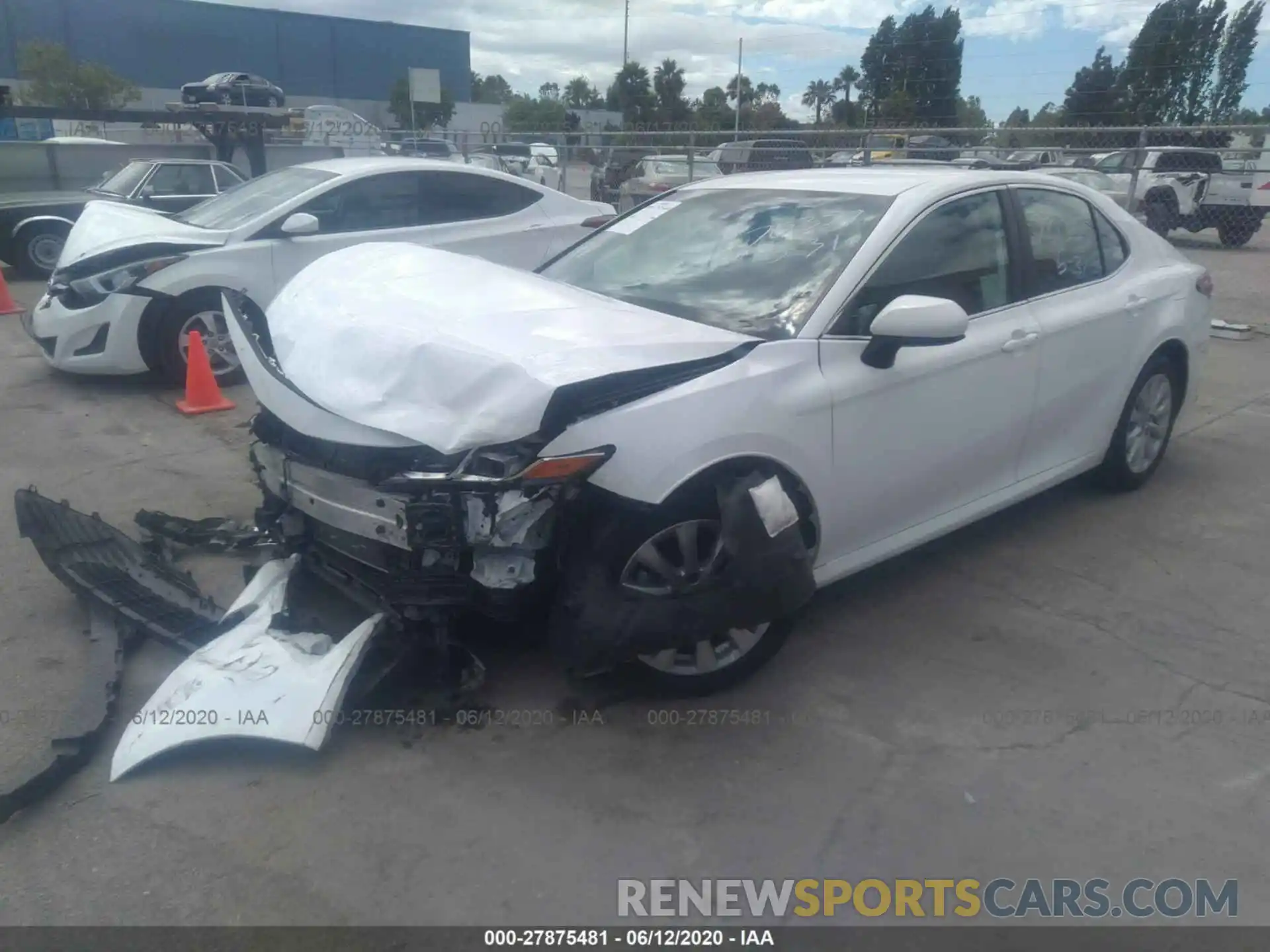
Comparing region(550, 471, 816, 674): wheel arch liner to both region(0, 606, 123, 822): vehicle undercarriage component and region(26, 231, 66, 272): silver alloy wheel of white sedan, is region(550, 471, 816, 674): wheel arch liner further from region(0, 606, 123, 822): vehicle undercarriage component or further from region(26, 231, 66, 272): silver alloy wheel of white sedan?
region(26, 231, 66, 272): silver alloy wheel of white sedan

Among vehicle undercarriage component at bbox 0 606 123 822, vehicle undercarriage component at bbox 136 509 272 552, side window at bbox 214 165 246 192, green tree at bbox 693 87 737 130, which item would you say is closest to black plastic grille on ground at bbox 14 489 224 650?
vehicle undercarriage component at bbox 0 606 123 822

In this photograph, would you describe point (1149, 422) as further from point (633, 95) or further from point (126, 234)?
point (633, 95)

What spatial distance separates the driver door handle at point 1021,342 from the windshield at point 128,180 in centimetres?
1210

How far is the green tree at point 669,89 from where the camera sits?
47125 millimetres

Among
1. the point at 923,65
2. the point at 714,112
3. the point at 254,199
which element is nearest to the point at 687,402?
the point at 254,199

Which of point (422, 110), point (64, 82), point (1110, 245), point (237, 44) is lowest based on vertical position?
point (1110, 245)

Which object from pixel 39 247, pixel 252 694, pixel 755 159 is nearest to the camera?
pixel 252 694

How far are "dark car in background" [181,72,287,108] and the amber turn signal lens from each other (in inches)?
784

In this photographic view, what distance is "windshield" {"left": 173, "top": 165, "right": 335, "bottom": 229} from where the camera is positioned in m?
7.70

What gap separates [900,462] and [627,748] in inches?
59.2

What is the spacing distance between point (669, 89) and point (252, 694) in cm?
5129

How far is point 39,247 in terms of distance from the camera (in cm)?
1305
